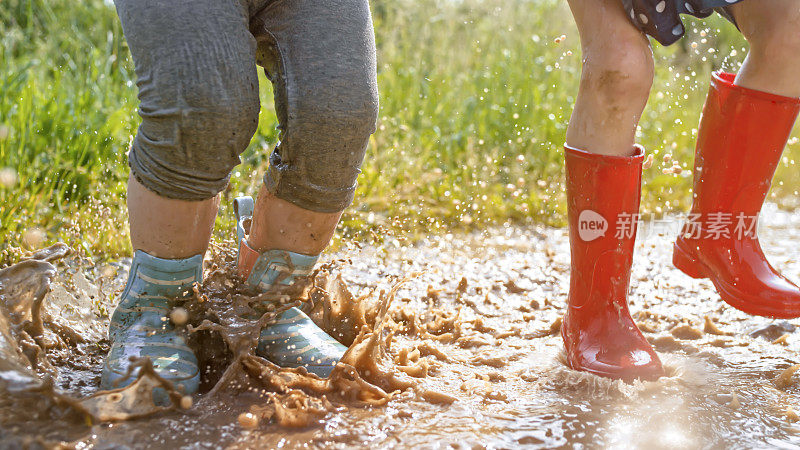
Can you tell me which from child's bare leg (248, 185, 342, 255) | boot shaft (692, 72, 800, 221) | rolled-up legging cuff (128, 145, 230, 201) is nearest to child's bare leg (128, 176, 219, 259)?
rolled-up legging cuff (128, 145, 230, 201)

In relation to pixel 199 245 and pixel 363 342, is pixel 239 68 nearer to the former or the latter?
pixel 199 245

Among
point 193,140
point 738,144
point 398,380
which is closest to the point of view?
point 193,140

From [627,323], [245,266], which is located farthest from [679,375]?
[245,266]

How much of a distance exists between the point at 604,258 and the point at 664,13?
0.60 meters

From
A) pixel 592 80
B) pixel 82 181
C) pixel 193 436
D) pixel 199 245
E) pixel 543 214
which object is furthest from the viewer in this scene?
pixel 543 214

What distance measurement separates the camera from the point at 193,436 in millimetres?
1483

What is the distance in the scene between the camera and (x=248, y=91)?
1.60 metres

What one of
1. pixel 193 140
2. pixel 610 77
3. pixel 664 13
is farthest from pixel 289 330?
pixel 664 13

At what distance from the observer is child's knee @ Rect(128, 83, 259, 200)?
155 cm

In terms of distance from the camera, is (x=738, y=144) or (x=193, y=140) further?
(x=738, y=144)

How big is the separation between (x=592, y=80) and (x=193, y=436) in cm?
120

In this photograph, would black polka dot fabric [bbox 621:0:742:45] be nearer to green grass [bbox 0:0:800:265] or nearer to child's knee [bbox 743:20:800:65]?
child's knee [bbox 743:20:800:65]

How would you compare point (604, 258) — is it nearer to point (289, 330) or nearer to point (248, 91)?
point (289, 330)

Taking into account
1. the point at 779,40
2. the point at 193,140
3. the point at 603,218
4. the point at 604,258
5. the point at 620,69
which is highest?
the point at 779,40
